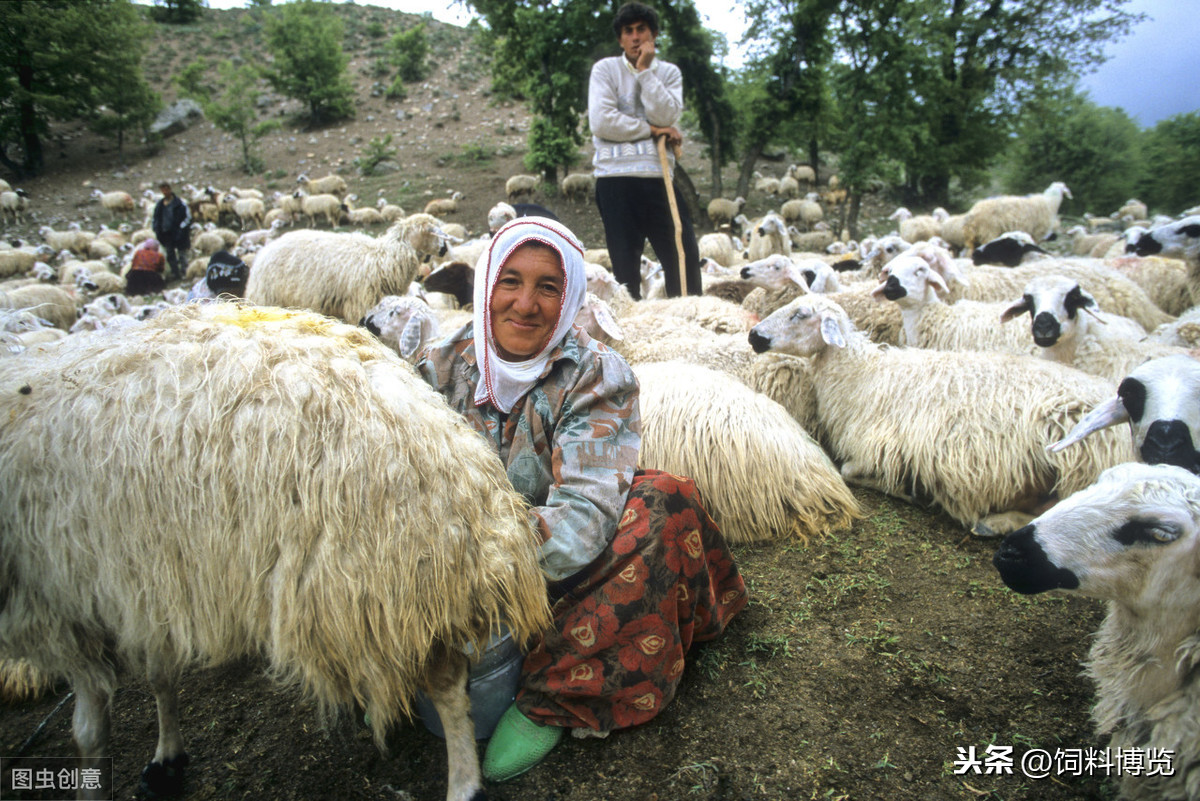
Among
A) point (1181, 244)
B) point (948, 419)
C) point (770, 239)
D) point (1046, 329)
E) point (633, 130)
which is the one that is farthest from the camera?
point (770, 239)

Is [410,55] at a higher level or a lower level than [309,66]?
higher

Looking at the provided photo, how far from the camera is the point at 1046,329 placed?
145 inches

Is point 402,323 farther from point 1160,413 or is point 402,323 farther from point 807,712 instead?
point 1160,413

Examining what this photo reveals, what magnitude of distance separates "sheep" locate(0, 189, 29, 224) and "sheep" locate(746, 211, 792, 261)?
76.5 feet

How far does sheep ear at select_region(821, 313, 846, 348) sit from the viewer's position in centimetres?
378

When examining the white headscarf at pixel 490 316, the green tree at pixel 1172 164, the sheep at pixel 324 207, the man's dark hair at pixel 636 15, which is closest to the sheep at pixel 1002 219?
the green tree at pixel 1172 164

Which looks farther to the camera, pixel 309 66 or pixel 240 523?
pixel 309 66

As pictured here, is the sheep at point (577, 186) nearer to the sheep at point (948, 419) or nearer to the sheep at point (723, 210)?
the sheep at point (723, 210)

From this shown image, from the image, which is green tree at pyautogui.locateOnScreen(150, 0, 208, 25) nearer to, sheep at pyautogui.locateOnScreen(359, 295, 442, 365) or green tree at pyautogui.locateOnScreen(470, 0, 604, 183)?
green tree at pyautogui.locateOnScreen(470, 0, 604, 183)

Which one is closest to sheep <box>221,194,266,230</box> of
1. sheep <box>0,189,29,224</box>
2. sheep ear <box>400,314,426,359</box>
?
sheep <box>0,189,29,224</box>

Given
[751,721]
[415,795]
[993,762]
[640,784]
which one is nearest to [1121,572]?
[993,762]

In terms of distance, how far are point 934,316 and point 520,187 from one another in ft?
53.9

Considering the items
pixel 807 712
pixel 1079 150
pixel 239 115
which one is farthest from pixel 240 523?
pixel 239 115

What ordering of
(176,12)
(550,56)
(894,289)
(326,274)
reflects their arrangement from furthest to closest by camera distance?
(176,12) < (550,56) < (326,274) < (894,289)
